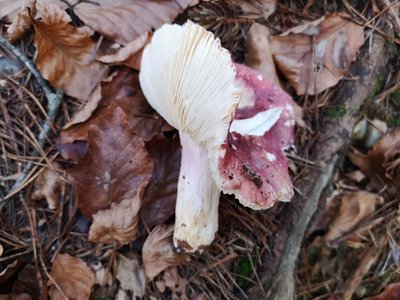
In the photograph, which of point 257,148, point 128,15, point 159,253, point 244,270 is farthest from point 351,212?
point 128,15

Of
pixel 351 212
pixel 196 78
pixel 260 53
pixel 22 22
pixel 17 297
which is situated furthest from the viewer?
pixel 351 212

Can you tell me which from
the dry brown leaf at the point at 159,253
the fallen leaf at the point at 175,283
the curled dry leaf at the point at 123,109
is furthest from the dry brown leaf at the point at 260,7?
the fallen leaf at the point at 175,283

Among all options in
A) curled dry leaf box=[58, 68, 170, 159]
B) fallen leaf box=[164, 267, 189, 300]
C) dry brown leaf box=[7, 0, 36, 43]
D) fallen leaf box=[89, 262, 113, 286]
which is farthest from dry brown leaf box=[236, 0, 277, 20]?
fallen leaf box=[89, 262, 113, 286]

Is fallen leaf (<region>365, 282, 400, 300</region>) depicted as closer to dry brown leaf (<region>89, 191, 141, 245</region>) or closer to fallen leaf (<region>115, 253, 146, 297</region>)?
fallen leaf (<region>115, 253, 146, 297</region>)

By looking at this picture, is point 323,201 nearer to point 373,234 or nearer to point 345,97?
point 373,234

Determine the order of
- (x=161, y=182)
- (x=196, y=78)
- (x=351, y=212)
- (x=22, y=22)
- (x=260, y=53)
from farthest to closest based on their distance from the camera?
(x=351, y=212) < (x=260, y=53) < (x=161, y=182) < (x=22, y=22) < (x=196, y=78)

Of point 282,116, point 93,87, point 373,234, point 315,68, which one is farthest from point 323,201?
point 93,87

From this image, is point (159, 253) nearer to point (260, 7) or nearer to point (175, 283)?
point (175, 283)
